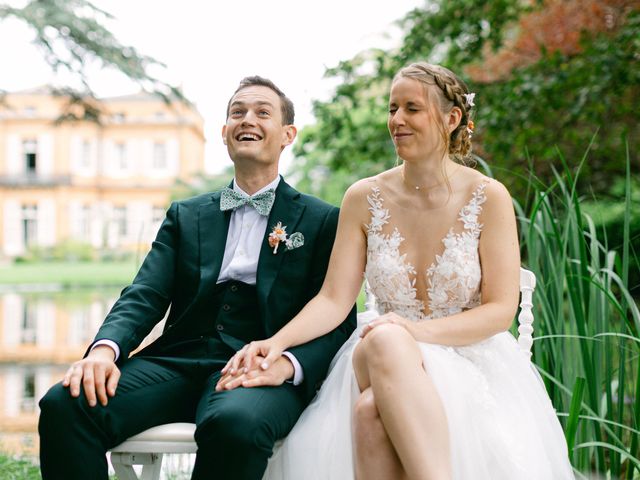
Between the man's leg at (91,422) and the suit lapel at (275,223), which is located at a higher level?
the suit lapel at (275,223)

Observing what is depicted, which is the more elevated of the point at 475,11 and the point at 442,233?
the point at 475,11

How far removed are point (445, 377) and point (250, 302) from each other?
0.83 m

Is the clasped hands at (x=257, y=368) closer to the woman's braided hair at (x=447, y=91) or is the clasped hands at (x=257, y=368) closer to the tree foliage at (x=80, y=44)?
the woman's braided hair at (x=447, y=91)

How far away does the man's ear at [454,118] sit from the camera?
101 inches

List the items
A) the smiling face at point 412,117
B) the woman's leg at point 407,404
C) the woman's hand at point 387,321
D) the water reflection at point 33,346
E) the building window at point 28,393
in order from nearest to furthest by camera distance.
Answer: the woman's leg at point 407,404 < the woman's hand at point 387,321 < the smiling face at point 412,117 < the water reflection at point 33,346 < the building window at point 28,393

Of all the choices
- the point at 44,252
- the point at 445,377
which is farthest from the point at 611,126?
the point at 44,252

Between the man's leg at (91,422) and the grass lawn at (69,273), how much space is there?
20918 millimetres

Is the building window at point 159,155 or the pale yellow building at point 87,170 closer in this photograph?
the pale yellow building at point 87,170

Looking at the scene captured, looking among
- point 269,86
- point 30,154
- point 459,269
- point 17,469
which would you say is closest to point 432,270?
point 459,269

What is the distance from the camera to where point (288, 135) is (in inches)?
118

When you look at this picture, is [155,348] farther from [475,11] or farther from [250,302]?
[475,11]

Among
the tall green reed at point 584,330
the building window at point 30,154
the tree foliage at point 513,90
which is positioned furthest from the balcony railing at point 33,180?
the tall green reed at point 584,330

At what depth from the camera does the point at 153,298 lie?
2.72m

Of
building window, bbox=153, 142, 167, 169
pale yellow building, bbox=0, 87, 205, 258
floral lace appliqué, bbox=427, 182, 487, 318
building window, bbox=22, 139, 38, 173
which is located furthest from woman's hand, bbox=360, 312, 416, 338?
building window, bbox=22, 139, 38, 173
